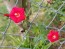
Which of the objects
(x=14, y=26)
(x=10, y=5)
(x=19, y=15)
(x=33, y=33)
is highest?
(x=19, y=15)

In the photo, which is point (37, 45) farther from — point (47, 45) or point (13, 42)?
point (13, 42)

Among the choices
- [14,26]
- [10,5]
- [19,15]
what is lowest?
[14,26]

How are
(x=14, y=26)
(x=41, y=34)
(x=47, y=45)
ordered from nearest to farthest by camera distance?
(x=41, y=34) → (x=47, y=45) → (x=14, y=26)

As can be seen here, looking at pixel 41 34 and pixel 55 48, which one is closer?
pixel 41 34

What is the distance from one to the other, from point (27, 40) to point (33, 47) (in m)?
0.12

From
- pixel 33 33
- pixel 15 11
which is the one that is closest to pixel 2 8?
pixel 33 33

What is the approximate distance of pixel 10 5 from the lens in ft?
6.69

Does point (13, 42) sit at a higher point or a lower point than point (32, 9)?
lower

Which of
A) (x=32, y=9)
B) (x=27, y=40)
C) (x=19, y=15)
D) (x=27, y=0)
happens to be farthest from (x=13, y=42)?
(x=19, y=15)

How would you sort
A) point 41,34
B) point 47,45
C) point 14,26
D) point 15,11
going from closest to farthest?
1. point 15,11
2. point 41,34
3. point 47,45
4. point 14,26

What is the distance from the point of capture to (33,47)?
7.36 ft

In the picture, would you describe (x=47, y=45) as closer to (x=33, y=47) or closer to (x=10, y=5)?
(x=33, y=47)

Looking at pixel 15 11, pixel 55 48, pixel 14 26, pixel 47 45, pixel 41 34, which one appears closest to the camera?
pixel 15 11

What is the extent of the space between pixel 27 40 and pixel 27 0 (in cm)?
46
